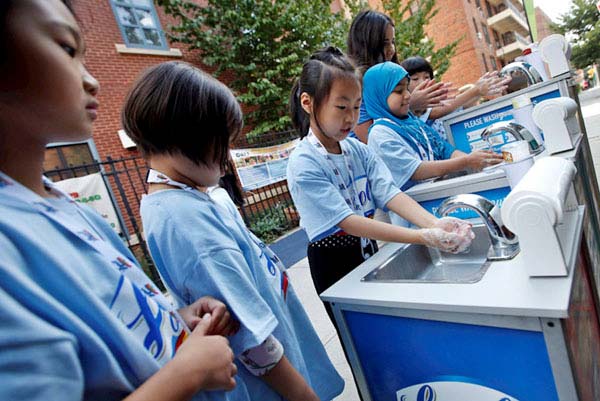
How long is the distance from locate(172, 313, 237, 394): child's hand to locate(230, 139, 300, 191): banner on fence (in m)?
4.96

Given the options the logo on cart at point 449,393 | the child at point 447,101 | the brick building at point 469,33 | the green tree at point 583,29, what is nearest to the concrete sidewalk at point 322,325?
the logo on cart at point 449,393

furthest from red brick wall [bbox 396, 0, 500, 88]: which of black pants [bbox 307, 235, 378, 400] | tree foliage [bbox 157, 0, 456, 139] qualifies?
black pants [bbox 307, 235, 378, 400]

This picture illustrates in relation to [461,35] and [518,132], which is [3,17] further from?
[461,35]

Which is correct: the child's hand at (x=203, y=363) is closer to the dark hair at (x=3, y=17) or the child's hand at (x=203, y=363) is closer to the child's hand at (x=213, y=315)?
the child's hand at (x=213, y=315)

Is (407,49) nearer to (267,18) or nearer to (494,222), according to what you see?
(267,18)

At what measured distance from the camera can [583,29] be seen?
83.1 ft

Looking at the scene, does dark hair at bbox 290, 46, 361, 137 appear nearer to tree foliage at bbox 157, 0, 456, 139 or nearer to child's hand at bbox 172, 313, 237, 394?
child's hand at bbox 172, 313, 237, 394

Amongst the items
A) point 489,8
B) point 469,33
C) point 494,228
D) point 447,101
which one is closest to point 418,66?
point 447,101

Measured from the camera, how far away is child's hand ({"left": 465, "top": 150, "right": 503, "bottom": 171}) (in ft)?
5.69

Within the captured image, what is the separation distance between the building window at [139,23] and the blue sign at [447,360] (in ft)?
26.0

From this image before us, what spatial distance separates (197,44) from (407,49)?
6.59 metres

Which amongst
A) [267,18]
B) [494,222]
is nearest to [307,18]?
[267,18]

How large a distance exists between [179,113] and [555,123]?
5.57 ft

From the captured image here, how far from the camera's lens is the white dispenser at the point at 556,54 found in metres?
2.43
